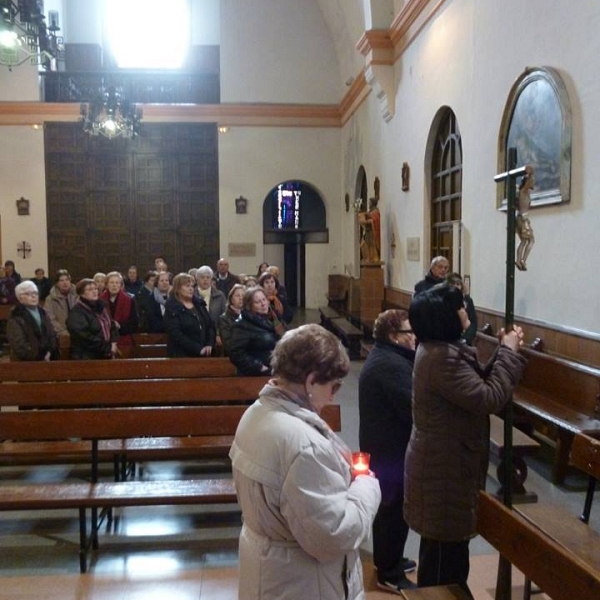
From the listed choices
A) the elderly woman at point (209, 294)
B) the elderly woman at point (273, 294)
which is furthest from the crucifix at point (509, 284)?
the elderly woman at point (209, 294)

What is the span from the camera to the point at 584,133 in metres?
5.32

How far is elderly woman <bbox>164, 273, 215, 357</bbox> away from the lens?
6457 mm

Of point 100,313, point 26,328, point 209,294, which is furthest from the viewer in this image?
point 209,294

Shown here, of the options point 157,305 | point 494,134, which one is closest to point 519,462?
point 494,134

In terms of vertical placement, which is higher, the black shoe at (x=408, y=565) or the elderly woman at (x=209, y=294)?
the elderly woman at (x=209, y=294)

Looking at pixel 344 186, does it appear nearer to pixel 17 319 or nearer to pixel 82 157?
pixel 82 157

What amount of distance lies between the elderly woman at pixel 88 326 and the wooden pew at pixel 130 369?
0.58m

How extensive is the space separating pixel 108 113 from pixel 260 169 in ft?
19.2

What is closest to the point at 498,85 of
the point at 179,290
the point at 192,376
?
the point at 179,290

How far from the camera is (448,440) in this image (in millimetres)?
2627

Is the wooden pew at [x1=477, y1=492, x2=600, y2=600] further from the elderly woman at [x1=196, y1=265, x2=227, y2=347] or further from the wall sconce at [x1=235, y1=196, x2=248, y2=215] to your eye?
the wall sconce at [x1=235, y1=196, x2=248, y2=215]

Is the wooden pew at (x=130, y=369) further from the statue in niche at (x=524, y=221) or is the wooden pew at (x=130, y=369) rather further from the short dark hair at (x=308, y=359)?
the short dark hair at (x=308, y=359)

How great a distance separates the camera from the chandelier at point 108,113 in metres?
11.5

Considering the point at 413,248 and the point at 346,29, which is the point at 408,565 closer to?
the point at 413,248
